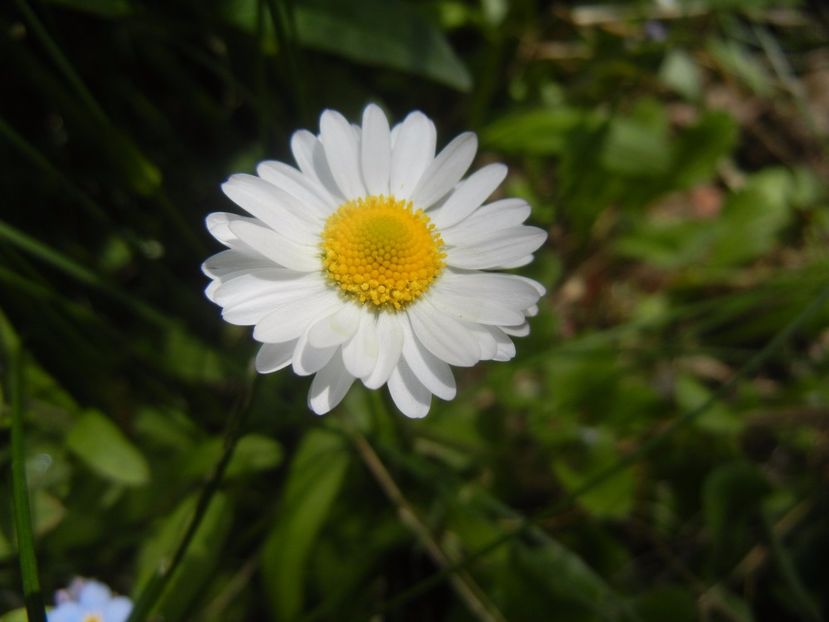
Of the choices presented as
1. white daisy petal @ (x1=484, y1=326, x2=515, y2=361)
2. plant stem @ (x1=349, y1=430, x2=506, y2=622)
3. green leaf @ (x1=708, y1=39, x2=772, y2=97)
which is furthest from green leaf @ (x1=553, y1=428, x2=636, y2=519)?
green leaf @ (x1=708, y1=39, x2=772, y2=97)

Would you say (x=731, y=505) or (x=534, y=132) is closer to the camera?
(x=731, y=505)

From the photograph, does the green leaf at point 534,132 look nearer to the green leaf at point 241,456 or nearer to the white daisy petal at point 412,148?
the white daisy petal at point 412,148

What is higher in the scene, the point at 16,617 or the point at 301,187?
→ the point at 301,187

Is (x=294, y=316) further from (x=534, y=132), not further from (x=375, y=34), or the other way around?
(x=534, y=132)

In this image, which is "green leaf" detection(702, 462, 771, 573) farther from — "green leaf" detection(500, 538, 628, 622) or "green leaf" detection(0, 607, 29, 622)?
"green leaf" detection(0, 607, 29, 622)

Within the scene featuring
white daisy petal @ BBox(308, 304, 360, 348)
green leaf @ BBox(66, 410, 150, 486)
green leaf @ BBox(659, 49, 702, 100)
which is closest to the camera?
white daisy petal @ BBox(308, 304, 360, 348)

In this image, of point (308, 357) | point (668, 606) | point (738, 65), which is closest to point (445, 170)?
point (308, 357)
